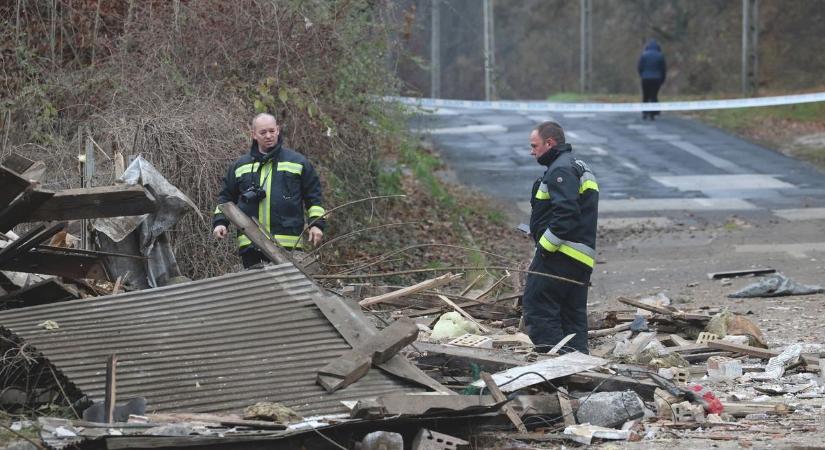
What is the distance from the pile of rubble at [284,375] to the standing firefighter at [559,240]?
1.04ft

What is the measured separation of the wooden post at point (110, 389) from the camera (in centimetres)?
568

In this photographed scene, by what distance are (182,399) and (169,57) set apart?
6074 millimetres

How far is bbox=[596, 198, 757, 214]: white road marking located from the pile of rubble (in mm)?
9272

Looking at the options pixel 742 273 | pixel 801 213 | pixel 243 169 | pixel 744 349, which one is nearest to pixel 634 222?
pixel 801 213

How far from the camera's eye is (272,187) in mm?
8273

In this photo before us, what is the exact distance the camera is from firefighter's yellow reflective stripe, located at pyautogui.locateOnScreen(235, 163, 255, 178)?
833 cm

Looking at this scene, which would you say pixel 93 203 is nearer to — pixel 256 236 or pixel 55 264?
pixel 55 264

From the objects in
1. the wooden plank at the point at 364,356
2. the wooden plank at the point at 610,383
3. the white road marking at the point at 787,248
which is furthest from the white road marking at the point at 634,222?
the wooden plank at the point at 364,356

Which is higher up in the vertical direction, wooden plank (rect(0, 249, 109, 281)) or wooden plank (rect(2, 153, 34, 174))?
wooden plank (rect(2, 153, 34, 174))

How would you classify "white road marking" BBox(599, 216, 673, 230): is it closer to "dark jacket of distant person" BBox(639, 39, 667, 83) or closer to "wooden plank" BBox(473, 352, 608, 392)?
"wooden plank" BBox(473, 352, 608, 392)

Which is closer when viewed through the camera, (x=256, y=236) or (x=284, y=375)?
(x=284, y=375)

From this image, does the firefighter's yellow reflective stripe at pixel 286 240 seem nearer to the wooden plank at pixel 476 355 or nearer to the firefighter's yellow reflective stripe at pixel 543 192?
the wooden plank at pixel 476 355

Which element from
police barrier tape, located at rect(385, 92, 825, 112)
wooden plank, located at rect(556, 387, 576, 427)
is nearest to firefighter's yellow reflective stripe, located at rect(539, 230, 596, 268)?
wooden plank, located at rect(556, 387, 576, 427)

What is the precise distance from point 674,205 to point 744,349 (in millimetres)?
9245
